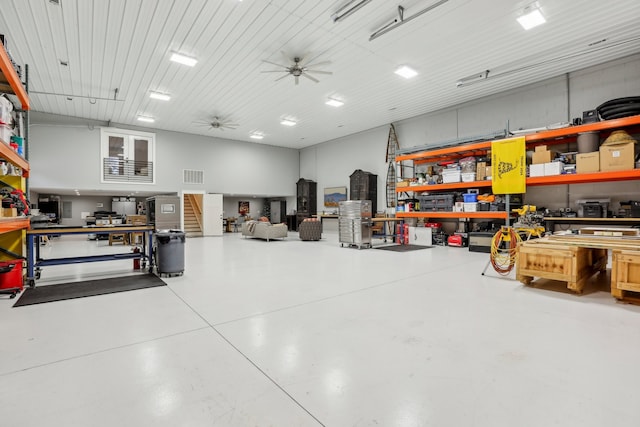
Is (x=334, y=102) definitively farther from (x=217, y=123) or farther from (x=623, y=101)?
(x=623, y=101)

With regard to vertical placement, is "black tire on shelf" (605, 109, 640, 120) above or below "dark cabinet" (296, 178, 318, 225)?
above

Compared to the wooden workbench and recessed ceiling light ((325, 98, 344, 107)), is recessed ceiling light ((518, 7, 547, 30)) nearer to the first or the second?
the wooden workbench

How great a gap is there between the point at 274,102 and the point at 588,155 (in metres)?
8.09

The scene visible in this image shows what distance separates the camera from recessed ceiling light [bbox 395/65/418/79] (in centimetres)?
709

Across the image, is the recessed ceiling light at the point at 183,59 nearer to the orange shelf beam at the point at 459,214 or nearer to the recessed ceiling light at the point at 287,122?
the recessed ceiling light at the point at 287,122

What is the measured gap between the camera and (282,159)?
51.3 feet

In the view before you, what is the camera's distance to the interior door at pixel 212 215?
40.7ft

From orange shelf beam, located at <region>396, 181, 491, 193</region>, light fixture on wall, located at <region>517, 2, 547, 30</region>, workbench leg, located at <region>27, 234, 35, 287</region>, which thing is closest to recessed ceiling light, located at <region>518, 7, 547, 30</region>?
light fixture on wall, located at <region>517, 2, 547, 30</region>

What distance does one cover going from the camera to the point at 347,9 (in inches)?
194

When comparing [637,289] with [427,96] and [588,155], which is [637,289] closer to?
[588,155]

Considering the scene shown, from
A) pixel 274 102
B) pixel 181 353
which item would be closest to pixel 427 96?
pixel 274 102

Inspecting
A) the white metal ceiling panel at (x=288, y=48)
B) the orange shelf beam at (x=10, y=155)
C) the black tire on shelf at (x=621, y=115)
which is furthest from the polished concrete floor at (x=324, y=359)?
the white metal ceiling panel at (x=288, y=48)

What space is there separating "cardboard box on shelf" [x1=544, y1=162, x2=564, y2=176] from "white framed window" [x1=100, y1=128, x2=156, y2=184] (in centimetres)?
1291

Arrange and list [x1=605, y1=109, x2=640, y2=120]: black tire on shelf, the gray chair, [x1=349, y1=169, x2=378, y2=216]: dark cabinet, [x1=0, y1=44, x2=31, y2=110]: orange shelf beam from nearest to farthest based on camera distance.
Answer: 1. [x1=0, y1=44, x2=31, y2=110]: orange shelf beam
2. [x1=605, y1=109, x2=640, y2=120]: black tire on shelf
3. the gray chair
4. [x1=349, y1=169, x2=378, y2=216]: dark cabinet
